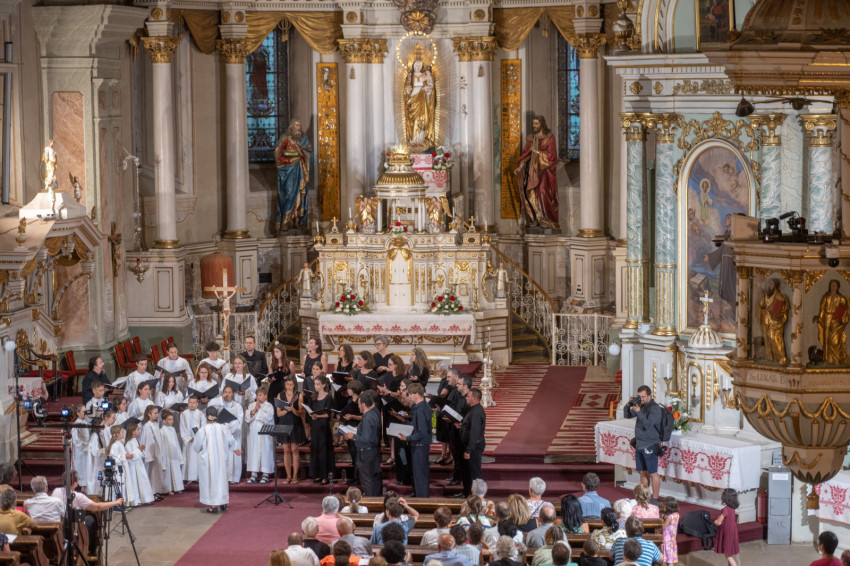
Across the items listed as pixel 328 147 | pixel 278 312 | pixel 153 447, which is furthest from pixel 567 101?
pixel 153 447

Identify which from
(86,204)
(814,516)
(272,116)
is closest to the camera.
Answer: (814,516)

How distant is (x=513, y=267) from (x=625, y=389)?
21.5ft

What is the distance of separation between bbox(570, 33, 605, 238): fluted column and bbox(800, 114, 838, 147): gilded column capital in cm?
863

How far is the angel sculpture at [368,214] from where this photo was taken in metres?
23.6

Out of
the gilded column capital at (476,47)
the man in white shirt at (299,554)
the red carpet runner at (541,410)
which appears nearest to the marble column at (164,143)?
the gilded column capital at (476,47)

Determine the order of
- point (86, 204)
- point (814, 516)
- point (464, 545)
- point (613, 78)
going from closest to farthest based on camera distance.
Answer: point (464, 545) → point (814, 516) → point (86, 204) → point (613, 78)

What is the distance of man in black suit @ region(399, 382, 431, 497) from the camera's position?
17125 millimetres

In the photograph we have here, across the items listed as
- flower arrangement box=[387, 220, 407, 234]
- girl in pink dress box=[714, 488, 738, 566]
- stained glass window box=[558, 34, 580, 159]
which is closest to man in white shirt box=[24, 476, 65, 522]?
girl in pink dress box=[714, 488, 738, 566]

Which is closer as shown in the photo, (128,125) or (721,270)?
(721,270)

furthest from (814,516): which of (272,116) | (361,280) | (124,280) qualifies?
(272,116)

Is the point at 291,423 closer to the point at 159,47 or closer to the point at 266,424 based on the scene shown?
the point at 266,424

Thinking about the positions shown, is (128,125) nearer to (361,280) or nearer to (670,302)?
(361,280)

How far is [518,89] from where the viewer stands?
2605 cm

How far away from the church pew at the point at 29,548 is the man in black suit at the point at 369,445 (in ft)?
13.1
